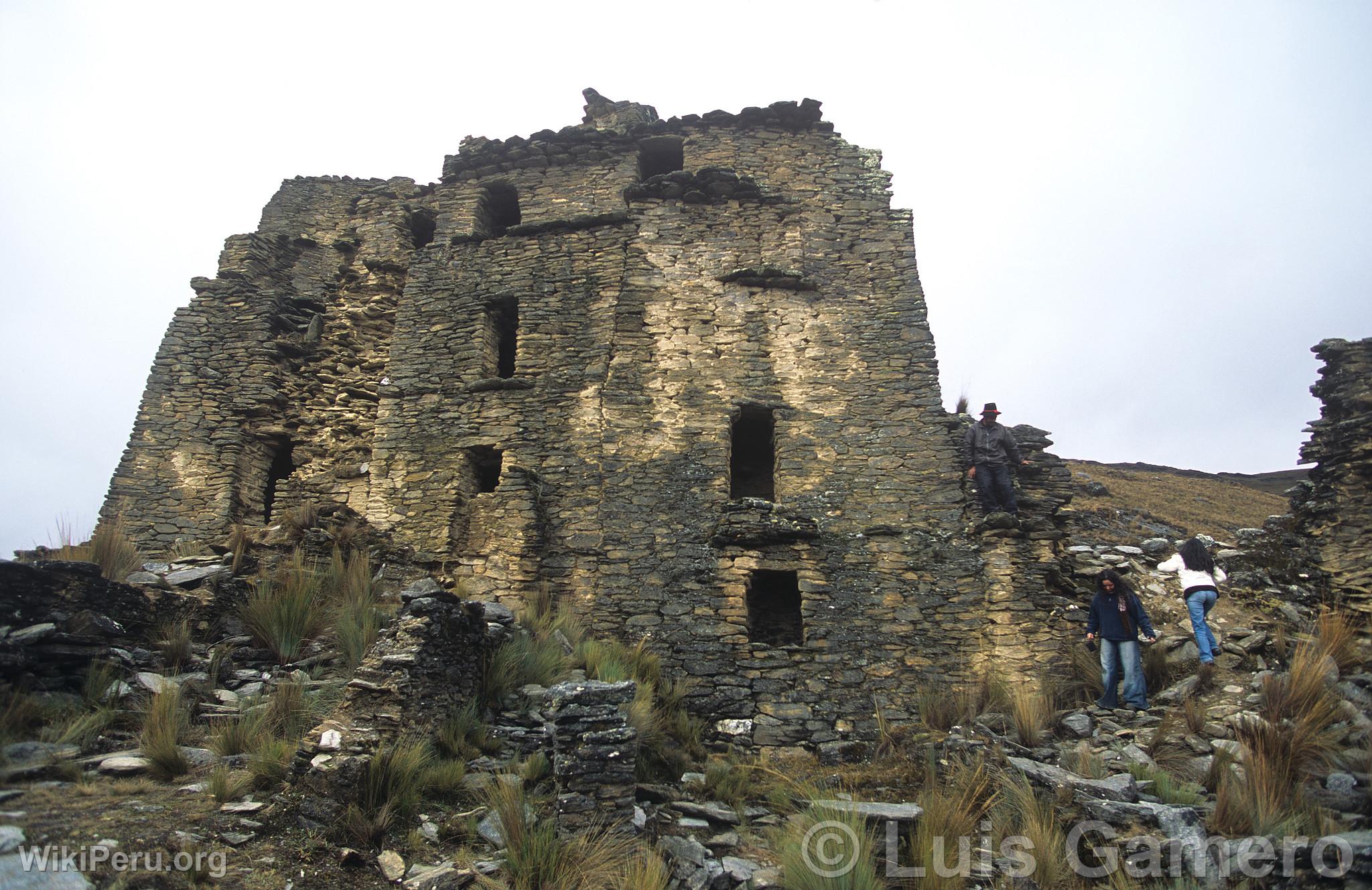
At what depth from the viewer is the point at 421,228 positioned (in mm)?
14297

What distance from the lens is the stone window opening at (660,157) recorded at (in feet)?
43.0

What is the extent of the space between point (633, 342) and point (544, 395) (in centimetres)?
153

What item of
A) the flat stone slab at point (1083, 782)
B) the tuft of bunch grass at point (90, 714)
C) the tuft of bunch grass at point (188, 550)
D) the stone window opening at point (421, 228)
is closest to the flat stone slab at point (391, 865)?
the tuft of bunch grass at point (90, 714)

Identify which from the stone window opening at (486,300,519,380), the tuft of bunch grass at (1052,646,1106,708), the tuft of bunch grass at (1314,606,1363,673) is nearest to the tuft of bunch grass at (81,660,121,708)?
the stone window opening at (486,300,519,380)

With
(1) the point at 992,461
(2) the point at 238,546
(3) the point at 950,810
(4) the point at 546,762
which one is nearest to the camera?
(3) the point at 950,810

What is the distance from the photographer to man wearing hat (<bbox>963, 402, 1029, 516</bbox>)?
31.6ft

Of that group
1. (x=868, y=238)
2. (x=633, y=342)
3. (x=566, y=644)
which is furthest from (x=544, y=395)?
(x=868, y=238)

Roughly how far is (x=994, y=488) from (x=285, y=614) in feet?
27.3

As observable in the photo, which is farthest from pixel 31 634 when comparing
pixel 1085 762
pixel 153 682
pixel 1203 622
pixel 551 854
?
pixel 1203 622

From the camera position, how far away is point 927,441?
10.3 metres

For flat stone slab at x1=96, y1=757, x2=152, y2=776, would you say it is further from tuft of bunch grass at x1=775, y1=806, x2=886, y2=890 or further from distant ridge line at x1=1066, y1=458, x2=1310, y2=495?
distant ridge line at x1=1066, y1=458, x2=1310, y2=495

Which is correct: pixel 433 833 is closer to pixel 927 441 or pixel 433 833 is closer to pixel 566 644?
pixel 566 644

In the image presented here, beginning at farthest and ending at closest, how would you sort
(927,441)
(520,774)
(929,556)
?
(927,441)
(929,556)
(520,774)

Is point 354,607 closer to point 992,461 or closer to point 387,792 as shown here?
point 387,792
